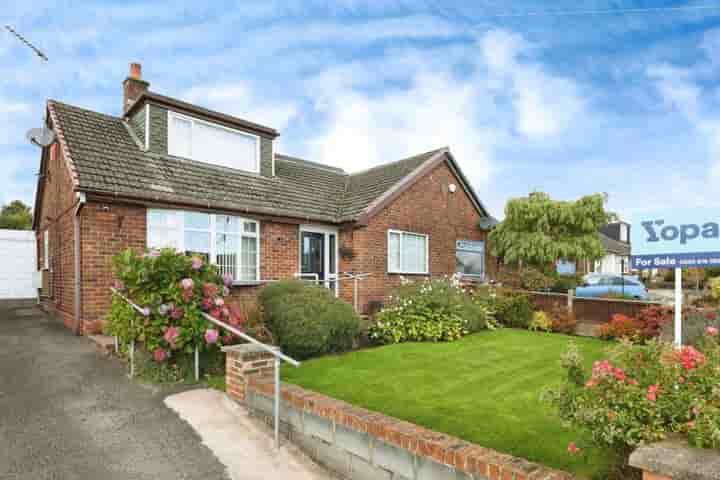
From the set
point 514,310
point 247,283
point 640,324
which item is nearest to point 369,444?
point 247,283

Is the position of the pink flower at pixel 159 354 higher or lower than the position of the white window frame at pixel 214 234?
lower

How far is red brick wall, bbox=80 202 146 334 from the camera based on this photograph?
29.0 feet

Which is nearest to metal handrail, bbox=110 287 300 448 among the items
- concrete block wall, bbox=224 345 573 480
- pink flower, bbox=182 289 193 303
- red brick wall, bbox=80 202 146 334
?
concrete block wall, bbox=224 345 573 480

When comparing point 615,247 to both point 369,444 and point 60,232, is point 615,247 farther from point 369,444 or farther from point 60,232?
point 369,444

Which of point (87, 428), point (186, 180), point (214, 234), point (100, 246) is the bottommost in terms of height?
point (87, 428)

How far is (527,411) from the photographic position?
4984mm

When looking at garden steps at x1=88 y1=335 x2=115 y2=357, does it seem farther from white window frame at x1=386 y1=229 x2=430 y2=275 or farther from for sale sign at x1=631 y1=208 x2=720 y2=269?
white window frame at x1=386 y1=229 x2=430 y2=275

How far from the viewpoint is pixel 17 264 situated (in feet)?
56.1

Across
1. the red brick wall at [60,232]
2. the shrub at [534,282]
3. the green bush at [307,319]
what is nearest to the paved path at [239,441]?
the green bush at [307,319]

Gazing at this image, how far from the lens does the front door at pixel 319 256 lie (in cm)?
1285

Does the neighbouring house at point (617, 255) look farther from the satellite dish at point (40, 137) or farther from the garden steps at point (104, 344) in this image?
the satellite dish at point (40, 137)

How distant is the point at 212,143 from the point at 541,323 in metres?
10.1

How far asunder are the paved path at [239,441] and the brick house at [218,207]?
464 cm

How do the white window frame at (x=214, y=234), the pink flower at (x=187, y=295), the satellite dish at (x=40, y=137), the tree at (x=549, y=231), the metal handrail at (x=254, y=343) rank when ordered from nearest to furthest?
the metal handrail at (x=254, y=343)
the pink flower at (x=187, y=295)
the white window frame at (x=214, y=234)
the satellite dish at (x=40, y=137)
the tree at (x=549, y=231)
